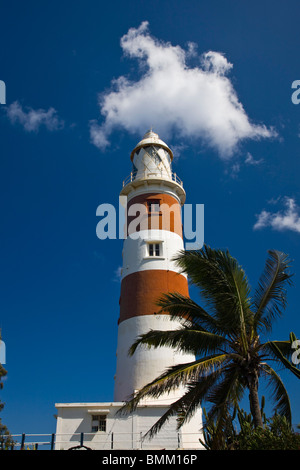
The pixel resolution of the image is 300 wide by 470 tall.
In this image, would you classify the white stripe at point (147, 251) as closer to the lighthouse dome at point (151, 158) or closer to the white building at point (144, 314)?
the white building at point (144, 314)

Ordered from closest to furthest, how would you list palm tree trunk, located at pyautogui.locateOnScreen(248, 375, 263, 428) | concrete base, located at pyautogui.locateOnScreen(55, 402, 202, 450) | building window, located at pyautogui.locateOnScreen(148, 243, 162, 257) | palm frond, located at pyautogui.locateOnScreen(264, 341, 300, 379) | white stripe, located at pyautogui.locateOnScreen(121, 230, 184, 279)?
palm tree trunk, located at pyautogui.locateOnScreen(248, 375, 263, 428) < palm frond, located at pyautogui.locateOnScreen(264, 341, 300, 379) < concrete base, located at pyautogui.locateOnScreen(55, 402, 202, 450) < white stripe, located at pyautogui.locateOnScreen(121, 230, 184, 279) < building window, located at pyautogui.locateOnScreen(148, 243, 162, 257)

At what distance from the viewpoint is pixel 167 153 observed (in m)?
30.5

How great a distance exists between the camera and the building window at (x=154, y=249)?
989 inches

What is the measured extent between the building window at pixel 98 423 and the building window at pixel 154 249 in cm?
964

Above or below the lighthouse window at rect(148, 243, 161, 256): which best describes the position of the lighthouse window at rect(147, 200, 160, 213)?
above

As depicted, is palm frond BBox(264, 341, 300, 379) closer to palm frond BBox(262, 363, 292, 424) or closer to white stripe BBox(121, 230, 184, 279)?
palm frond BBox(262, 363, 292, 424)

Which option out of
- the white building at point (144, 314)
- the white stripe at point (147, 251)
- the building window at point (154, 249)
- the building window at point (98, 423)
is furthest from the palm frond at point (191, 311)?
the building window at point (154, 249)

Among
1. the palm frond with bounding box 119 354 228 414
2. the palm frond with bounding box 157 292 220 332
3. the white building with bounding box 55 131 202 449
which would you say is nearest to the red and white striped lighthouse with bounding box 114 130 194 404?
the white building with bounding box 55 131 202 449

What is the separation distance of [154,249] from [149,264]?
3.91 feet

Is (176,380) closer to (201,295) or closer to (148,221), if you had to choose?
(201,295)

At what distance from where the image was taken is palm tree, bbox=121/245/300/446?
1246 centimetres

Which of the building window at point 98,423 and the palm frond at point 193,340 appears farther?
the building window at point 98,423

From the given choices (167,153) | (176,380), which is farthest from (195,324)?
(167,153)
